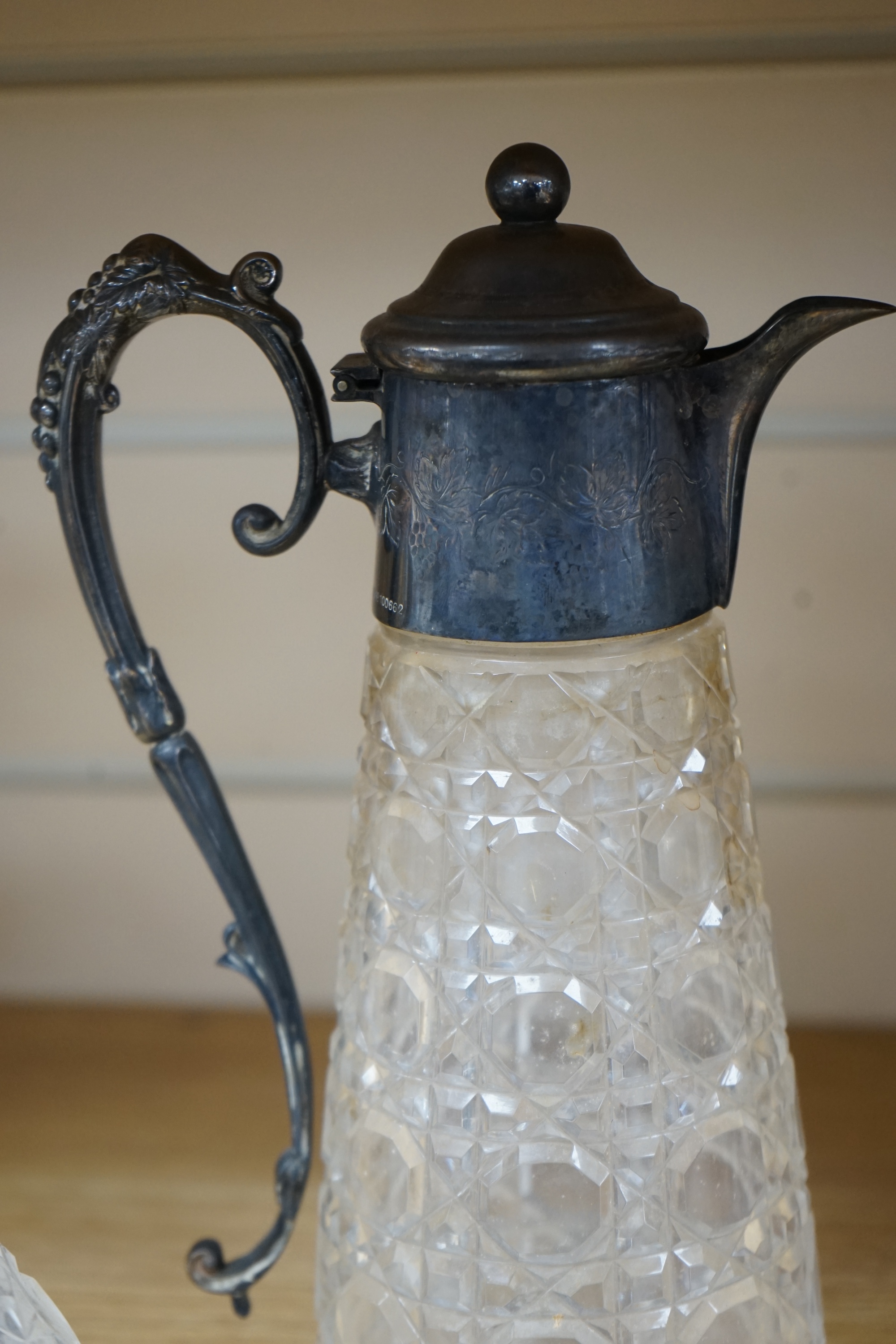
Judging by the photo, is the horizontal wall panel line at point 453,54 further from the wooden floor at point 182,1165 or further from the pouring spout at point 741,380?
the wooden floor at point 182,1165

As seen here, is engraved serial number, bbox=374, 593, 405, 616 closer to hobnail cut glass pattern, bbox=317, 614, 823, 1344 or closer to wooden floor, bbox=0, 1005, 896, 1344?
hobnail cut glass pattern, bbox=317, 614, 823, 1344

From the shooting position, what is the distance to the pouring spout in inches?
12.9

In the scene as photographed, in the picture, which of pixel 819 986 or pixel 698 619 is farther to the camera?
pixel 819 986

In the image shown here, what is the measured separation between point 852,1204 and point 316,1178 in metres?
0.22

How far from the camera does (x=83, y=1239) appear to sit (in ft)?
1.67

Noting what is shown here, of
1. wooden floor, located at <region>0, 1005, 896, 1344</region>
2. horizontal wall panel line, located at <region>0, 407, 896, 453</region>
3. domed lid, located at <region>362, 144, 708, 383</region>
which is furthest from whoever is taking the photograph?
horizontal wall panel line, located at <region>0, 407, 896, 453</region>

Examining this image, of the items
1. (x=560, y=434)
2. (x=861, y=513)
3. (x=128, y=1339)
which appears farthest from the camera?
(x=861, y=513)

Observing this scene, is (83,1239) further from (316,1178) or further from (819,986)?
(819,986)

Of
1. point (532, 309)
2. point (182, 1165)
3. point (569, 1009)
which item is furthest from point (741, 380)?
point (182, 1165)

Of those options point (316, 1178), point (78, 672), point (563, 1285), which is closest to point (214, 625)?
point (78, 672)

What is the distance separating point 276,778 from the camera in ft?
2.10

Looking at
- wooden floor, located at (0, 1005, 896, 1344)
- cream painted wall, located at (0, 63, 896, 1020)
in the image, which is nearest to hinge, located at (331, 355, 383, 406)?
cream painted wall, located at (0, 63, 896, 1020)

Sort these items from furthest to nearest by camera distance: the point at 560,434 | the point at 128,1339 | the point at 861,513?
1. the point at 861,513
2. the point at 128,1339
3. the point at 560,434

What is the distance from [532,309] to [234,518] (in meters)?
0.11
